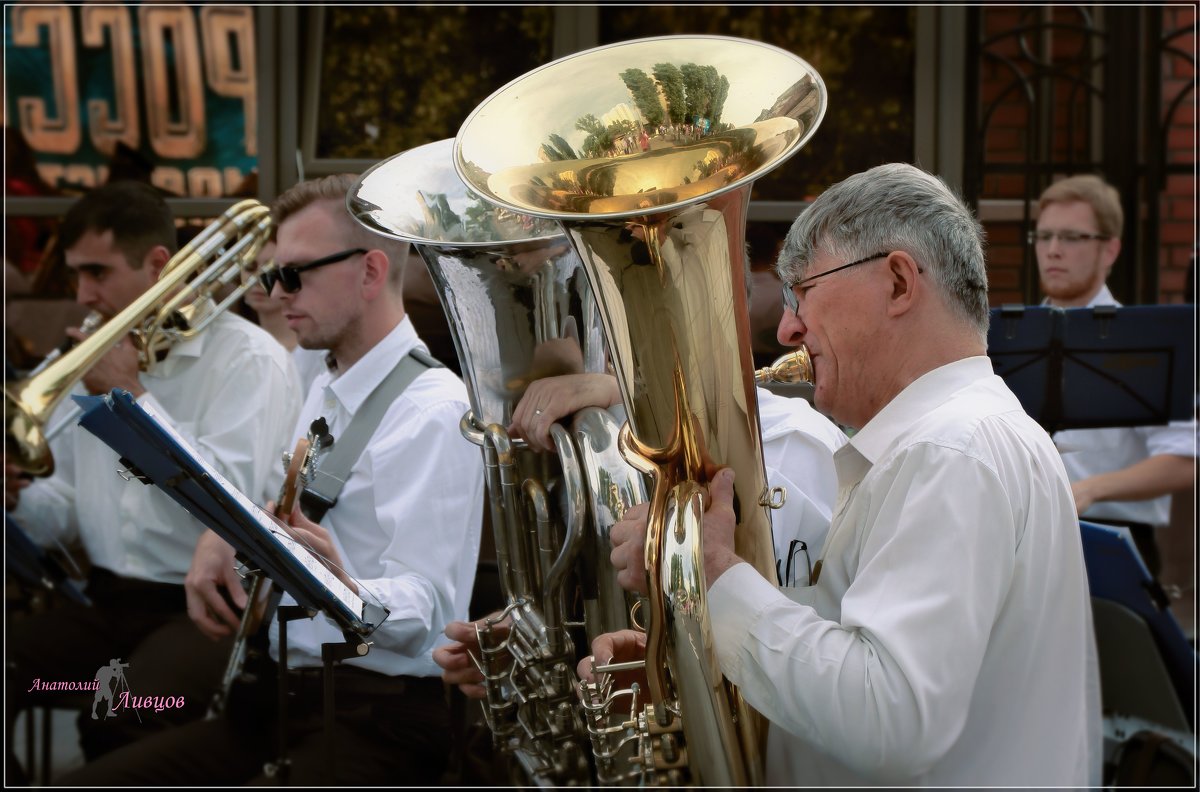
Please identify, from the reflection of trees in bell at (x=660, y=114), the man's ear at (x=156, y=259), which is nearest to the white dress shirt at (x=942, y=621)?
the reflection of trees in bell at (x=660, y=114)

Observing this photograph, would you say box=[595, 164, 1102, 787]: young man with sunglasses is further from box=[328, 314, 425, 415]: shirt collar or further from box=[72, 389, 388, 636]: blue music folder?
box=[328, 314, 425, 415]: shirt collar

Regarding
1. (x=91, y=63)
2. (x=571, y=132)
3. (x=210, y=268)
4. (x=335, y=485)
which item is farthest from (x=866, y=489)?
(x=91, y=63)

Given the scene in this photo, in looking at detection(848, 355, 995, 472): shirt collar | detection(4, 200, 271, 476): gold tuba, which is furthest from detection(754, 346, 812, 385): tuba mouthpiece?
detection(4, 200, 271, 476): gold tuba

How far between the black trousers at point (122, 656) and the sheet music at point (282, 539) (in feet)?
2.05

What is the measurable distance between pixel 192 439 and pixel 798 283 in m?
1.66

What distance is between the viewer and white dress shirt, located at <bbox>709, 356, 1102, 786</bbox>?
1.37 metres

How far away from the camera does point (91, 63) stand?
470cm

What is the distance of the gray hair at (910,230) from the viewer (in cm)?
160

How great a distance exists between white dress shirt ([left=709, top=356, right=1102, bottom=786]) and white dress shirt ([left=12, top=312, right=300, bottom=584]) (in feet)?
4.99

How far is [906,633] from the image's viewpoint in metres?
1.36

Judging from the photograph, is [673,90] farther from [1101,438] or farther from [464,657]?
[1101,438]

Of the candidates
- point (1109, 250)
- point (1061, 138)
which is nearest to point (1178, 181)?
point (1061, 138)

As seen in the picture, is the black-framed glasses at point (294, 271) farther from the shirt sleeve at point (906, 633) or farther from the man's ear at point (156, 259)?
the shirt sleeve at point (906, 633)

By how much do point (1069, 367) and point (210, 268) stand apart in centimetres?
226
